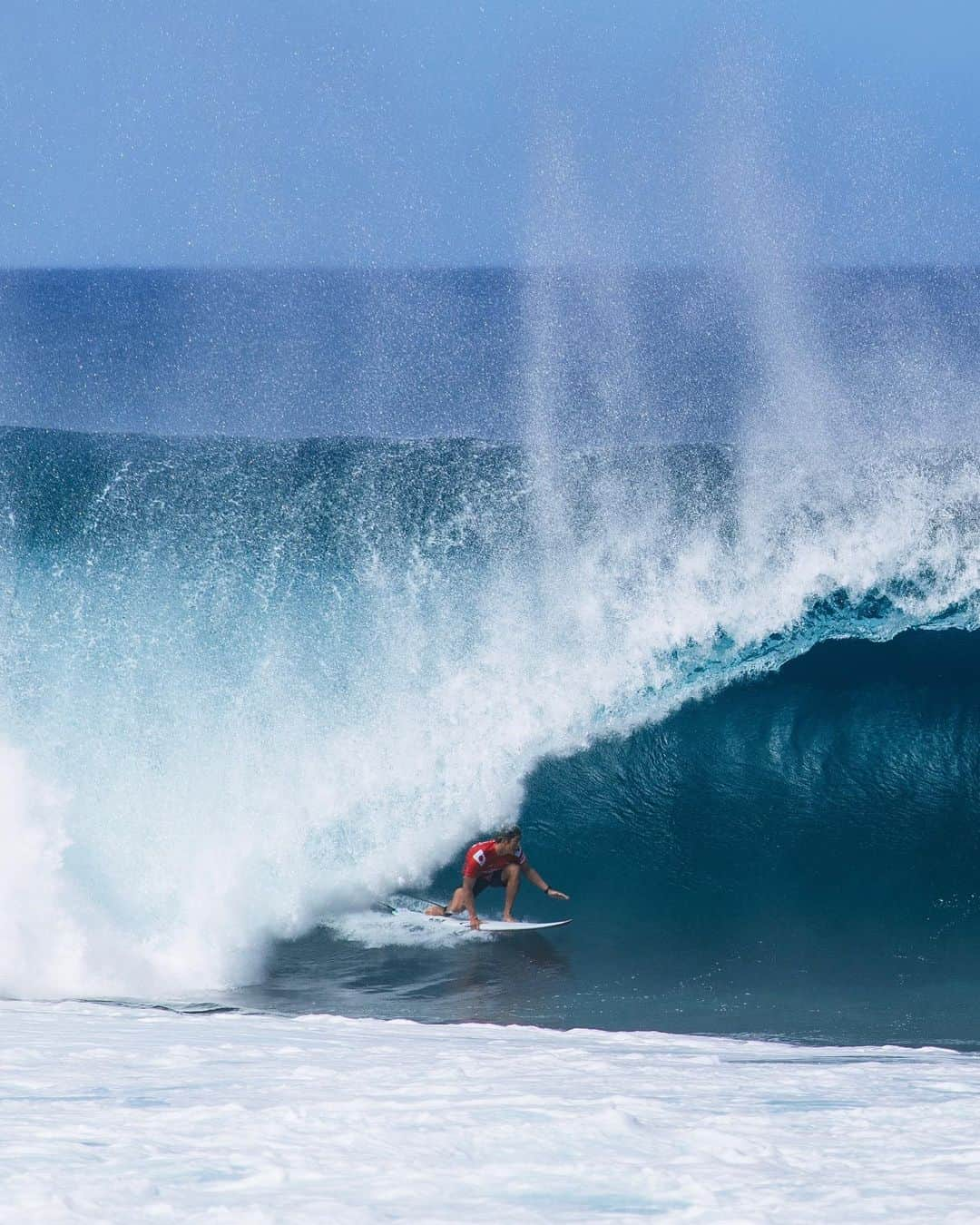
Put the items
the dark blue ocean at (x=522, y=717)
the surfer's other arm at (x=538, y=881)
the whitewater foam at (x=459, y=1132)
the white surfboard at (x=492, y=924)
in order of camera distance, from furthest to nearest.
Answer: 1. the surfer's other arm at (x=538, y=881)
2. the white surfboard at (x=492, y=924)
3. the dark blue ocean at (x=522, y=717)
4. the whitewater foam at (x=459, y=1132)

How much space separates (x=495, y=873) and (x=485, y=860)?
0.43 feet

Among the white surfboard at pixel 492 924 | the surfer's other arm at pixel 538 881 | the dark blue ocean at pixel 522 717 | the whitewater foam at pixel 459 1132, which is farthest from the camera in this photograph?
the surfer's other arm at pixel 538 881

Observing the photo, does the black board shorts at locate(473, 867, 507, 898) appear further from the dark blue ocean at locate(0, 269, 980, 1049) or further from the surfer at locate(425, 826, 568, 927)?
the dark blue ocean at locate(0, 269, 980, 1049)

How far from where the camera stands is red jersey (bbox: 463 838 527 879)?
7910 millimetres

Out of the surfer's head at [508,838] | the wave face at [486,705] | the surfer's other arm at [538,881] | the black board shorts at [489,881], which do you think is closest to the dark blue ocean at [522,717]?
the wave face at [486,705]

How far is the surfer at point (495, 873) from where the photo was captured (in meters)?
7.91

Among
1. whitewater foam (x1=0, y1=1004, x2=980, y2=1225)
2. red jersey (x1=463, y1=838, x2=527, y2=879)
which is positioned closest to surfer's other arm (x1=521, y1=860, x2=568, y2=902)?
red jersey (x1=463, y1=838, x2=527, y2=879)

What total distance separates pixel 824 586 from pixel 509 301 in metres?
47.4

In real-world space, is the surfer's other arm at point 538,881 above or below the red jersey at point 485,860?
below

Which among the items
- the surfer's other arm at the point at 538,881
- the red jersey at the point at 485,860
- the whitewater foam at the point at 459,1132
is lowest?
the whitewater foam at the point at 459,1132

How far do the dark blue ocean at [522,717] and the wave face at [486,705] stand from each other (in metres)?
0.03

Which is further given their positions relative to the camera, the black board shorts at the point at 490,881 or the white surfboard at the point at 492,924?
the black board shorts at the point at 490,881

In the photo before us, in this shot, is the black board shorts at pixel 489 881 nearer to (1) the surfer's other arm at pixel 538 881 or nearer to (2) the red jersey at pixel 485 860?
(2) the red jersey at pixel 485 860

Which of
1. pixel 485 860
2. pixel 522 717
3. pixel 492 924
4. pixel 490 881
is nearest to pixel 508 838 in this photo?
pixel 485 860
